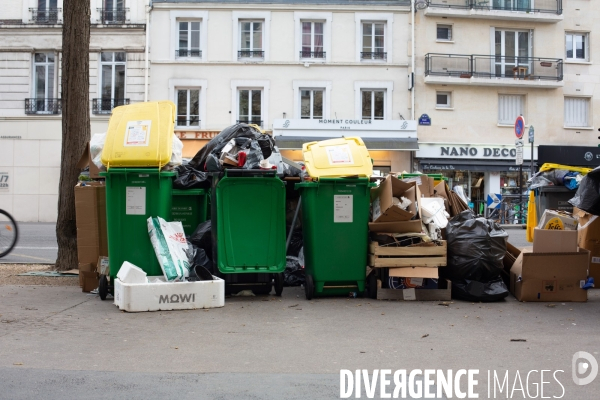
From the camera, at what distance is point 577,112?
29.7 m

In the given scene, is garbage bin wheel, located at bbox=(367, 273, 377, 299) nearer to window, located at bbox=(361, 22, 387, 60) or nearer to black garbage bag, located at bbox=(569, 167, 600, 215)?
black garbage bag, located at bbox=(569, 167, 600, 215)

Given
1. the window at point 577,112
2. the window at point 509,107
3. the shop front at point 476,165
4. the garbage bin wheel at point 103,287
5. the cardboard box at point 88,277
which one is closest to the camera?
the garbage bin wheel at point 103,287

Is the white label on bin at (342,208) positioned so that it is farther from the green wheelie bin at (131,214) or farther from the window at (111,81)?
the window at (111,81)

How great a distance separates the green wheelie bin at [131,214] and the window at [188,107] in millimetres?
20463

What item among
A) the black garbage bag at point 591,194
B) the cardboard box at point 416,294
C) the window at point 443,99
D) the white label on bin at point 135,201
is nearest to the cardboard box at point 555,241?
the black garbage bag at point 591,194

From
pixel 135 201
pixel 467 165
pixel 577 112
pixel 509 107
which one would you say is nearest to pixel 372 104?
pixel 467 165

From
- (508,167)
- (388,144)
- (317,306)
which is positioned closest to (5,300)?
(317,306)

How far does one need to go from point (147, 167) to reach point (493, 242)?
12.2 feet

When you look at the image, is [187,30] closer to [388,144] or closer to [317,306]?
[388,144]

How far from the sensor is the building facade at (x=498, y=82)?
92.6 feet

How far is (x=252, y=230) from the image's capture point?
7477 millimetres

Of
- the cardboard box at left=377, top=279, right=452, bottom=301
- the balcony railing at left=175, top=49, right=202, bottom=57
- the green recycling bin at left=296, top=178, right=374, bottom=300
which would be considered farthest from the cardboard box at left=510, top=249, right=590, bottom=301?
the balcony railing at left=175, top=49, right=202, bottom=57

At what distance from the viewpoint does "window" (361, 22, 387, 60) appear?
28.1 metres

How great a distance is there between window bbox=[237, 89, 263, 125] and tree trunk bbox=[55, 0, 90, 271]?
732 inches
